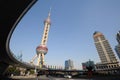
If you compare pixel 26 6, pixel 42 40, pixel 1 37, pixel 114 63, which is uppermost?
pixel 42 40

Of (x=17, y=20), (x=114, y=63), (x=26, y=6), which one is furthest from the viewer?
(x=114, y=63)

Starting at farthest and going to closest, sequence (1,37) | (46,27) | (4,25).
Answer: (46,27) → (1,37) → (4,25)

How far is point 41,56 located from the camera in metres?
185

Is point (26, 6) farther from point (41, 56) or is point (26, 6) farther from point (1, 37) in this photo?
point (41, 56)

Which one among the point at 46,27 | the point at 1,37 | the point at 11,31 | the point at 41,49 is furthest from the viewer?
the point at 46,27

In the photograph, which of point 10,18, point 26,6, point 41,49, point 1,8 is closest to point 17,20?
point 10,18

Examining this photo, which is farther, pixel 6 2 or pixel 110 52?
pixel 110 52

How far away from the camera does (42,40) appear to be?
188 m

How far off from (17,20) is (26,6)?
4375 mm

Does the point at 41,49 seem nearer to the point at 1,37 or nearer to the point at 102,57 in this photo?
the point at 102,57

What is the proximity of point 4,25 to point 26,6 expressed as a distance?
8.21 metres

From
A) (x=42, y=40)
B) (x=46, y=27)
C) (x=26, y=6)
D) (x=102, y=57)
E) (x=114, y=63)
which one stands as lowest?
(x=26, y=6)

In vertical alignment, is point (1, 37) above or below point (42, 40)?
below

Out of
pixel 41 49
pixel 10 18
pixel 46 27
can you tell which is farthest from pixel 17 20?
pixel 46 27
